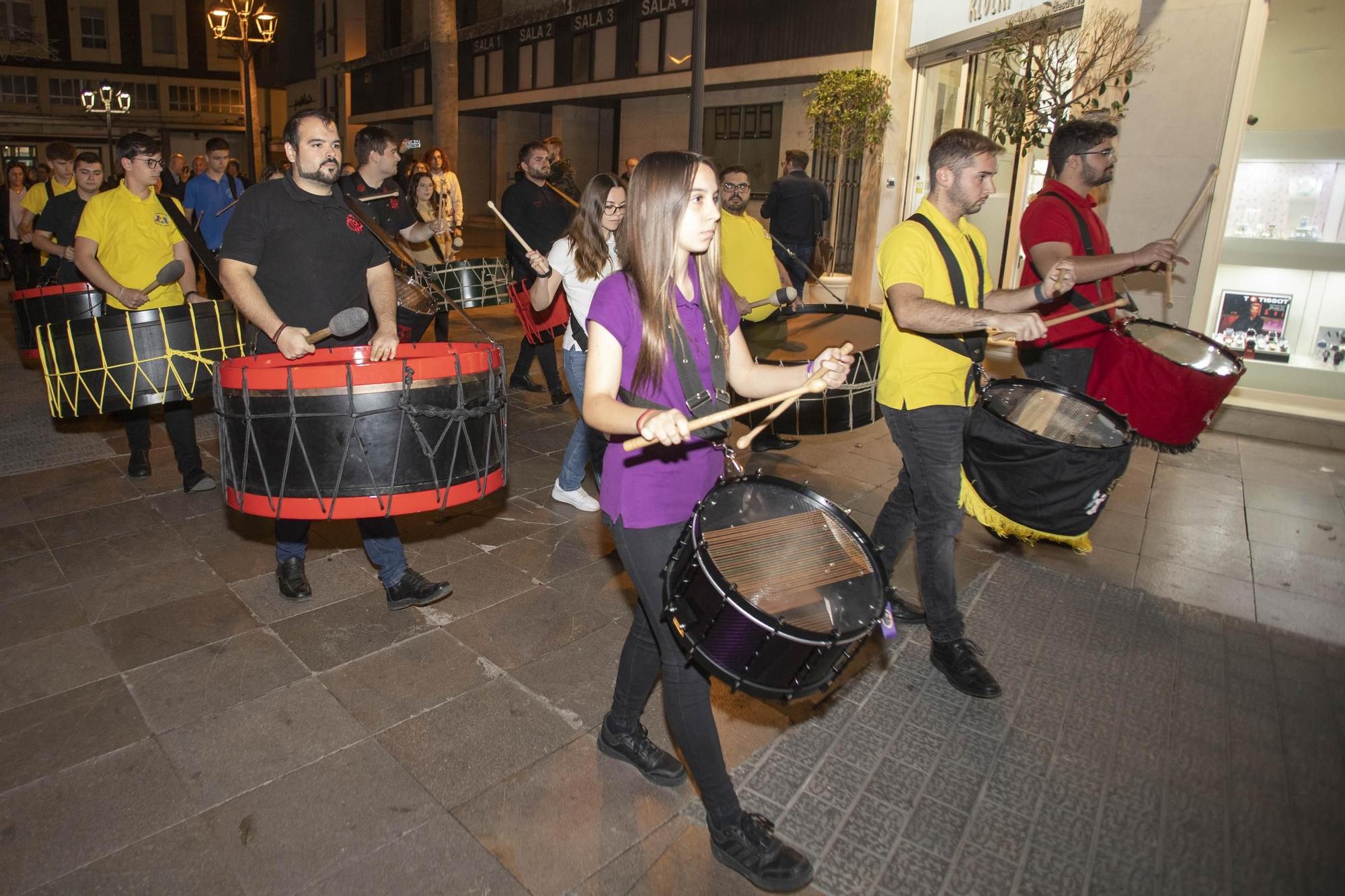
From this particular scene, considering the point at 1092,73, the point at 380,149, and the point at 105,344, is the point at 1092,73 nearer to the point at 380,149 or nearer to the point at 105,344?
the point at 380,149

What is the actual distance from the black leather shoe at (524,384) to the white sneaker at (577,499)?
9.30 ft

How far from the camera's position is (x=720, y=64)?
17.5 m

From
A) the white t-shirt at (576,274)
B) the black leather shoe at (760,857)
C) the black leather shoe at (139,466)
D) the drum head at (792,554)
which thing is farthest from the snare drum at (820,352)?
the black leather shoe at (139,466)

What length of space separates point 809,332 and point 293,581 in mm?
3848

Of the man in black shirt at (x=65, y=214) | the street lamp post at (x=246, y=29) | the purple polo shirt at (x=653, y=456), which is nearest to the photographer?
the purple polo shirt at (x=653, y=456)

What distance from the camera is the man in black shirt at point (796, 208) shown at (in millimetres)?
9828

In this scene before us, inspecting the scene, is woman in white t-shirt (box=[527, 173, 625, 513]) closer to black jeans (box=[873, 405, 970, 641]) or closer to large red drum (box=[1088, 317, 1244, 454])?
black jeans (box=[873, 405, 970, 641])

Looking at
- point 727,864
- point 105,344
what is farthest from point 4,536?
point 727,864

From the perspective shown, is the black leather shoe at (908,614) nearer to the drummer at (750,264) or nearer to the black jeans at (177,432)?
the drummer at (750,264)

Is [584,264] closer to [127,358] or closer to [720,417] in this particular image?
[127,358]

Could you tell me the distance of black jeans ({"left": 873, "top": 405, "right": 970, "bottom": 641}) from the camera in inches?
127

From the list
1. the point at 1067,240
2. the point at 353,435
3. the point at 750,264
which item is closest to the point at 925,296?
the point at 1067,240

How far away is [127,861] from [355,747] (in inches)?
27.5

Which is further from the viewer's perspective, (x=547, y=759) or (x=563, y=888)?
(x=547, y=759)
